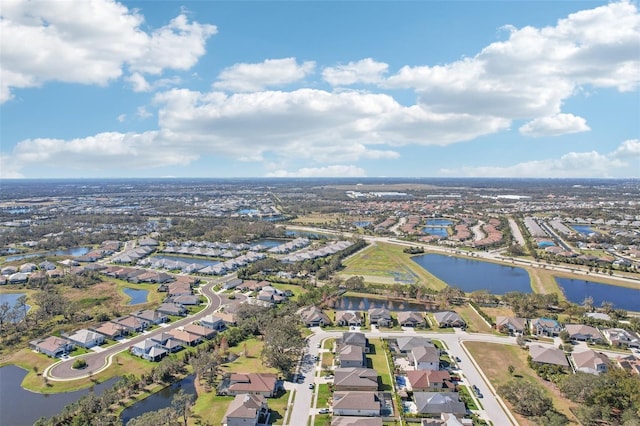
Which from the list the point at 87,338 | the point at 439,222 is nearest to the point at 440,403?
the point at 87,338

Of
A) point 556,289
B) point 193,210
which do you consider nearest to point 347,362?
point 556,289

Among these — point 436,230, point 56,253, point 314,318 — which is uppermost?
point 436,230

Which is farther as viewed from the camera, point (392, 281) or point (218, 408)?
point (392, 281)

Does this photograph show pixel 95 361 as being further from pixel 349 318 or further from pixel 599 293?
pixel 599 293

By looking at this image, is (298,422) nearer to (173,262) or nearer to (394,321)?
(394,321)

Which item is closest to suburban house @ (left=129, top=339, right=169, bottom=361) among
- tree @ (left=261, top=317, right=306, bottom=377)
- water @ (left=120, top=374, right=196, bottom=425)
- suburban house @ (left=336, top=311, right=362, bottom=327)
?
water @ (left=120, top=374, right=196, bottom=425)

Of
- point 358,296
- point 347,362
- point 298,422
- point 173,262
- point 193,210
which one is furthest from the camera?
point 193,210

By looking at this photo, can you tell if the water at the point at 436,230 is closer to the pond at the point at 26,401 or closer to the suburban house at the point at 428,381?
the suburban house at the point at 428,381
